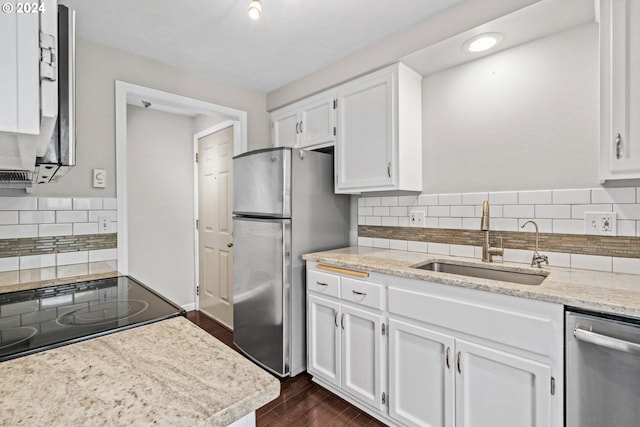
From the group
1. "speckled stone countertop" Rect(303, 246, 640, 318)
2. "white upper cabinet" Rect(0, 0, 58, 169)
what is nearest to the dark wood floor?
"speckled stone countertop" Rect(303, 246, 640, 318)

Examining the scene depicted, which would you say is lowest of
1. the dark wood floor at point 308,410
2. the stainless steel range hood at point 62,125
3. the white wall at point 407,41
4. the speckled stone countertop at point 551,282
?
the dark wood floor at point 308,410

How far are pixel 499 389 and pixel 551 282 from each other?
0.49 m

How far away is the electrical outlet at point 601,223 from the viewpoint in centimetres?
151

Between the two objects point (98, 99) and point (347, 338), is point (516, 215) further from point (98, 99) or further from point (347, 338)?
point (98, 99)

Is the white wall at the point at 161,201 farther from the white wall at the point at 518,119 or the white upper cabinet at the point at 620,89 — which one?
the white upper cabinet at the point at 620,89

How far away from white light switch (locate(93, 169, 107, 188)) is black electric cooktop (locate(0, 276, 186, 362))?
37.6 inches

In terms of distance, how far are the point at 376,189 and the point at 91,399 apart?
185 centimetres

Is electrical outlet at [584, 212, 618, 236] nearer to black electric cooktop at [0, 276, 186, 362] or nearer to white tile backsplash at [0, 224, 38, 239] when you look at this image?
black electric cooktop at [0, 276, 186, 362]

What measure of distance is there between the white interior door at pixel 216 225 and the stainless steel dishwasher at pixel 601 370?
2688mm

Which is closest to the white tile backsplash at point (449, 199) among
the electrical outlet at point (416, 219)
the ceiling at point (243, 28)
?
the electrical outlet at point (416, 219)

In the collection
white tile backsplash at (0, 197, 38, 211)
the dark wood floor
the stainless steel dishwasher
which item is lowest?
the dark wood floor

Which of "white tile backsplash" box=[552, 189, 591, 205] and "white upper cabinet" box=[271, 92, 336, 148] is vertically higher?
"white upper cabinet" box=[271, 92, 336, 148]

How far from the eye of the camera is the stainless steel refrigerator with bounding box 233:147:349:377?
2146 mm

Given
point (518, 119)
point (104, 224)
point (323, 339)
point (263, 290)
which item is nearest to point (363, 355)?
point (323, 339)
